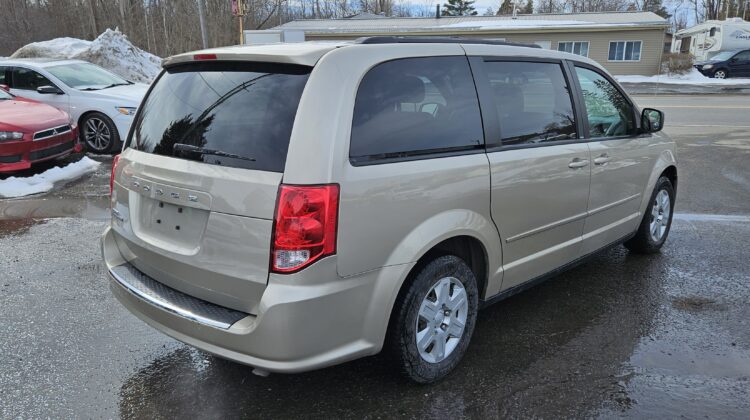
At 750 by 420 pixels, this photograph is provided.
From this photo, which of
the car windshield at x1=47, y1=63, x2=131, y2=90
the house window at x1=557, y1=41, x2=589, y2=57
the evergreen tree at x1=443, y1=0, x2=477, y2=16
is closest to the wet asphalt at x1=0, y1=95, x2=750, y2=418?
the car windshield at x1=47, y1=63, x2=131, y2=90

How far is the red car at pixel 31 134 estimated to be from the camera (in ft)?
24.8

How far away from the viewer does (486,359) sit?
333cm

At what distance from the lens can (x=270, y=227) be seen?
240 centimetres

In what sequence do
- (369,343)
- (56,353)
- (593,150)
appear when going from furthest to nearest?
(593,150), (56,353), (369,343)

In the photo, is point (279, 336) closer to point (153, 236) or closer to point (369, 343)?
point (369, 343)

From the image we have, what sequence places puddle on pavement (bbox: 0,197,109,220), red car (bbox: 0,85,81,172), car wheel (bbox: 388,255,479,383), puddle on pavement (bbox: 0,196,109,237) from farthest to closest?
red car (bbox: 0,85,81,172) → puddle on pavement (bbox: 0,197,109,220) → puddle on pavement (bbox: 0,196,109,237) → car wheel (bbox: 388,255,479,383)

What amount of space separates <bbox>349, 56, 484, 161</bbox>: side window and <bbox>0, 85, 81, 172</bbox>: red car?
22.5 feet

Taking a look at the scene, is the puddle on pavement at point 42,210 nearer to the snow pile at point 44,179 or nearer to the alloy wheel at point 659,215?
the snow pile at point 44,179

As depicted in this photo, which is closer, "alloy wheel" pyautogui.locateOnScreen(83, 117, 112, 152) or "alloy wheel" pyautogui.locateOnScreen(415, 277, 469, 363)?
"alloy wheel" pyautogui.locateOnScreen(415, 277, 469, 363)

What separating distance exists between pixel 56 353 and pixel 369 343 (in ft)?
6.80

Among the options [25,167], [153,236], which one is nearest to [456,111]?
[153,236]

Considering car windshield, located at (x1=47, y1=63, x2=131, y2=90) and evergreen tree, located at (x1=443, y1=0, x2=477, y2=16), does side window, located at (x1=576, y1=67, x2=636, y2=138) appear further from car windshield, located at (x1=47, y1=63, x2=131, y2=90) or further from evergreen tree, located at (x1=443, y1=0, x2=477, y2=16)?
evergreen tree, located at (x1=443, y1=0, x2=477, y2=16)

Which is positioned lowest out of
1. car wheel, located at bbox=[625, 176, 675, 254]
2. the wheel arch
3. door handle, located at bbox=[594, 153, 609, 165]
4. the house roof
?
car wheel, located at bbox=[625, 176, 675, 254]

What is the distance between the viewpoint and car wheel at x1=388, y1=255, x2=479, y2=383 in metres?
2.81
